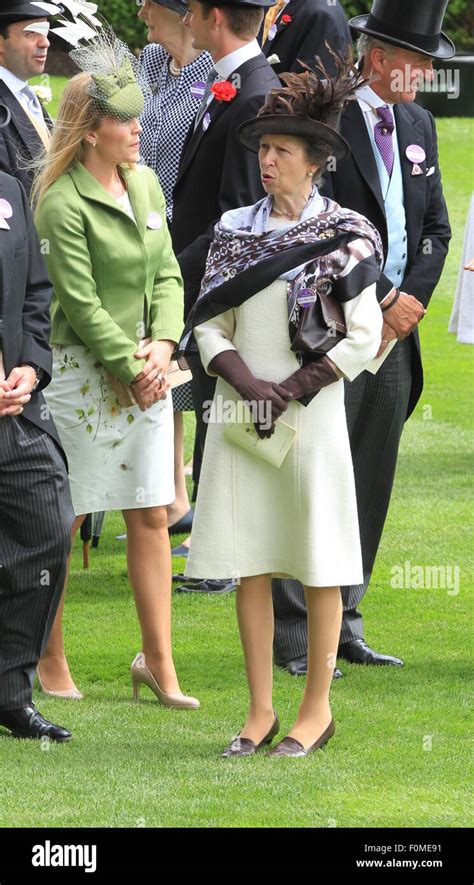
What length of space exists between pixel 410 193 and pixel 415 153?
0.45ft

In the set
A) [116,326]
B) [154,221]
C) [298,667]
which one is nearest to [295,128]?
[154,221]

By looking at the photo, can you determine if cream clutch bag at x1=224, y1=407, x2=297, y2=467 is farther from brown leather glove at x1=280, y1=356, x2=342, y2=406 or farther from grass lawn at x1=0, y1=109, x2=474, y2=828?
grass lawn at x1=0, y1=109, x2=474, y2=828

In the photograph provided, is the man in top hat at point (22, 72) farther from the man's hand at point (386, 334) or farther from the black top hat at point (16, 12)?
the man's hand at point (386, 334)

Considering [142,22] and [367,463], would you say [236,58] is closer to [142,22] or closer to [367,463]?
[367,463]

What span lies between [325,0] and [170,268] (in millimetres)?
1545

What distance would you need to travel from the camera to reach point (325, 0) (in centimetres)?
617

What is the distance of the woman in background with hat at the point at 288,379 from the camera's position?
4535 mm

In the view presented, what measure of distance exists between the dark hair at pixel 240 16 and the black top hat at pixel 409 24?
1.30ft

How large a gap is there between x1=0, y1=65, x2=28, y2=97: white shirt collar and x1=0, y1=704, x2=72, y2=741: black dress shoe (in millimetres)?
2108

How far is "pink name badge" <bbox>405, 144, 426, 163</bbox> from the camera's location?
5547 millimetres

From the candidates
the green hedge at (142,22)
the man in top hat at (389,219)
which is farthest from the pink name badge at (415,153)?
the green hedge at (142,22)

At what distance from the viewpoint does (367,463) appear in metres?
5.83
